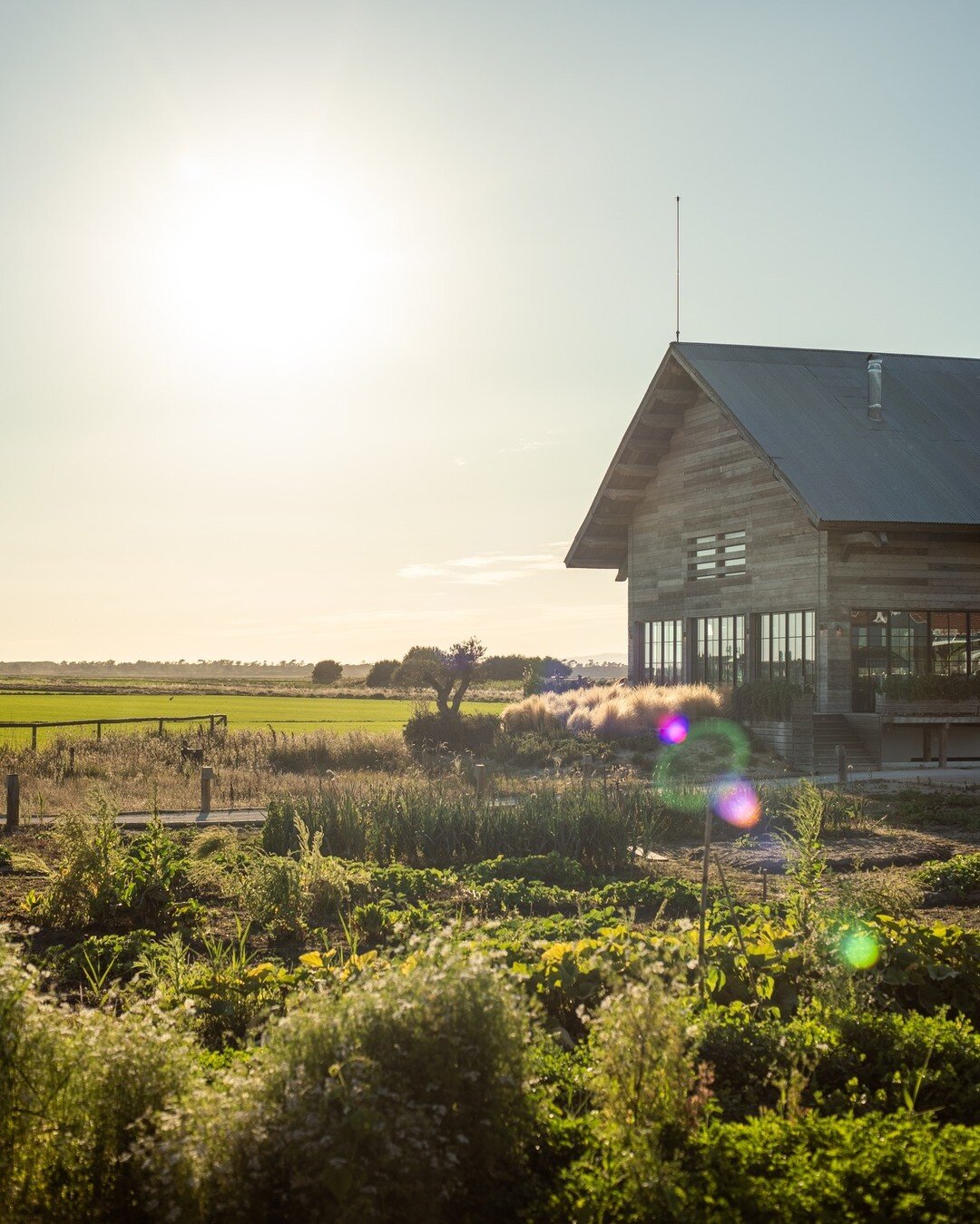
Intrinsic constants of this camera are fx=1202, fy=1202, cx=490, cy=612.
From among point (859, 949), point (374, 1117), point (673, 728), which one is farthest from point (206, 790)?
point (374, 1117)

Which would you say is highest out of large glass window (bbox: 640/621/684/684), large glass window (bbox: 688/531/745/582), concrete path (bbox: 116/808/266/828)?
large glass window (bbox: 688/531/745/582)

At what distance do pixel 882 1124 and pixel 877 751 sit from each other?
22759mm

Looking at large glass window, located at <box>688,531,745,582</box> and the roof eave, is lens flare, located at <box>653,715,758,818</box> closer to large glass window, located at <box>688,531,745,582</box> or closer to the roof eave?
large glass window, located at <box>688,531,745,582</box>

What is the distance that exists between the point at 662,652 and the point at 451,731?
7.61m

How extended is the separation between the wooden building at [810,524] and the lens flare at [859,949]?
1985 cm

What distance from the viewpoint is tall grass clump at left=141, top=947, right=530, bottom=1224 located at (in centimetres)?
409

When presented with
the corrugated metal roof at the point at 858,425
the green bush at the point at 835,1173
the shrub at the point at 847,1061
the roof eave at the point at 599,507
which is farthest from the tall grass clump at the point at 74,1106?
the roof eave at the point at 599,507

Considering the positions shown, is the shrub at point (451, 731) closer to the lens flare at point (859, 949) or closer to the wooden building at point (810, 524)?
the wooden building at point (810, 524)

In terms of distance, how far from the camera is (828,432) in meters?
29.9

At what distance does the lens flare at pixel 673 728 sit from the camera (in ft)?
87.6

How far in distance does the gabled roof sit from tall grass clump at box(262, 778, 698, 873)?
1446 centimetres

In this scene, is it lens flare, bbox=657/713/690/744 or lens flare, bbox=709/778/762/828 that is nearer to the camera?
lens flare, bbox=709/778/762/828

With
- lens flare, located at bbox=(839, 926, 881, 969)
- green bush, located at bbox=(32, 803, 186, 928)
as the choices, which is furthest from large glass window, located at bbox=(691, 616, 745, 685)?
lens flare, located at bbox=(839, 926, 881, 969)

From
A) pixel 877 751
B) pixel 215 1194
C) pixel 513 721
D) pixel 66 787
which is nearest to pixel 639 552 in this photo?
pixel 513 721
